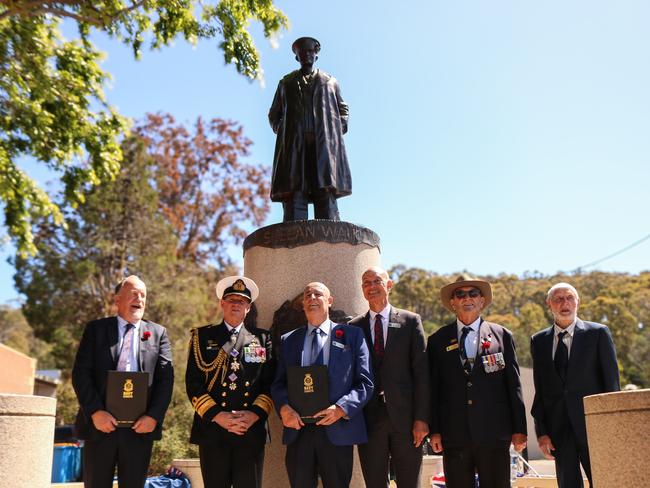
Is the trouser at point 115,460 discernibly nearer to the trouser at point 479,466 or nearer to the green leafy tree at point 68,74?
the trouser at point 479,466

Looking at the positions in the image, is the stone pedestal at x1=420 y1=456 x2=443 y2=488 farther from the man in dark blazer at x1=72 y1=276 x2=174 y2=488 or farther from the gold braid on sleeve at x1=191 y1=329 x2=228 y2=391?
the man in dark blazer at x1=72 y1=276 x2=174 y2=488

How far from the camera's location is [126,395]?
155 inches

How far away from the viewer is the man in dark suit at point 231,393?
400cm

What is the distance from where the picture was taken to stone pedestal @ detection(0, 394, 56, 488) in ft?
10.4

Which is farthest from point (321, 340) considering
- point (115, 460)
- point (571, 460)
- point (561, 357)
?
point (571, 460)

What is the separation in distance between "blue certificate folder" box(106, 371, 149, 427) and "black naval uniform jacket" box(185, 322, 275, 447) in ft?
0.99

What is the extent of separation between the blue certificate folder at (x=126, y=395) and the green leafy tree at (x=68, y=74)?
521cm

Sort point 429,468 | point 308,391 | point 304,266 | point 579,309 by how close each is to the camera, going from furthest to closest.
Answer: point 579,309 < point 429,468 < point 304,266 < point 308,391

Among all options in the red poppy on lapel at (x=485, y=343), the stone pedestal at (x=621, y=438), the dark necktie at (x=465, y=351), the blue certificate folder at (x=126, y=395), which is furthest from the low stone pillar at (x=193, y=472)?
the stone pedestal at (x=621, y=438)

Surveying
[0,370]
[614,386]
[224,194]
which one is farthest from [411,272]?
[614,386]

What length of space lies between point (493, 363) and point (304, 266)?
1.80 meters

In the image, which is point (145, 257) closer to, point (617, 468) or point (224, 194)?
point (224, 194)

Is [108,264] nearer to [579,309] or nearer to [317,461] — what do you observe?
[317,461]

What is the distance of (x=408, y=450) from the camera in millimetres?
4031
